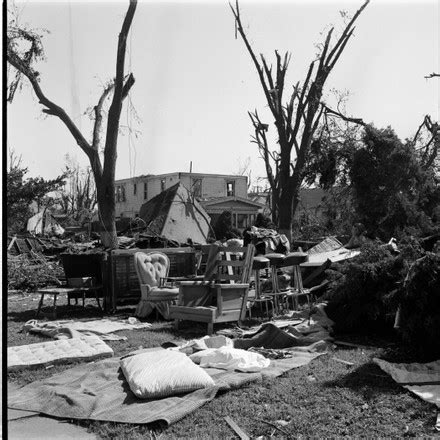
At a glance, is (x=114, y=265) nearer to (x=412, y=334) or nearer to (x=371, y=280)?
(x=371, y=280)

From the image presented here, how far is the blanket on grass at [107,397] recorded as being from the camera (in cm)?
406

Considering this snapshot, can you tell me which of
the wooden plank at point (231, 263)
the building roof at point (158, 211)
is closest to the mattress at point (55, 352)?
the wooden plank at point (231, 263)

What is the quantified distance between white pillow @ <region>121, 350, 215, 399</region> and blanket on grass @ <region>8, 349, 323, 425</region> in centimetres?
6

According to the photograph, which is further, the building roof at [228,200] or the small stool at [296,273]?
the building roof at [228,200]

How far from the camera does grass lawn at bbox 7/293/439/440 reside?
374 centimetres

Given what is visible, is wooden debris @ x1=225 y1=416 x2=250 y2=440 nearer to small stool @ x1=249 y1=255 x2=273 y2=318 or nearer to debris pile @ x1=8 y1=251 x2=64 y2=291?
small stool @ x1=249 y1=255 x2=273 y2=318

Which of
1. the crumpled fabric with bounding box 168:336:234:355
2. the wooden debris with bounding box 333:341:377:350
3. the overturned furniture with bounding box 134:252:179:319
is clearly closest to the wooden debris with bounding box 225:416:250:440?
the crumpled fabric with bounding box 168:336:234:355

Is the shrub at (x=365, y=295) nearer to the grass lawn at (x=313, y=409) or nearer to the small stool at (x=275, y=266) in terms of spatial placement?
the grass lawn at (x=313, y=409)

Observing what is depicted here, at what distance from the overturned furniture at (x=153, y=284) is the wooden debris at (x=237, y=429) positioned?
15.1 ft

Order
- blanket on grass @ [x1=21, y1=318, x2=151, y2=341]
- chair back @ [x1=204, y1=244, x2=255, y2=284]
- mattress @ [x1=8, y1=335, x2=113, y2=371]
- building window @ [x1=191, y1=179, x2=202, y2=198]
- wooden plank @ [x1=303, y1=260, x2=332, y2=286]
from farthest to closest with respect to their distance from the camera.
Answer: building window @ [x1=191, y1=179, x2=202, y2=198] → wooden plank @ [x1=303, y1=260, x2=332, y2=286] → chair back @ [x1=204, y1=244, x2=255, y2=284] → blanket on grass @ [x1=21, y1=318, x2=151, y2=341] → mattress @ [x1=8, y1=335, x2=113, y2=371]

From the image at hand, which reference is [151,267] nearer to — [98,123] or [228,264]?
[228,264]

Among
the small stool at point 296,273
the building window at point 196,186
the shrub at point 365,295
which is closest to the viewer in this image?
the shrub at point 365,295

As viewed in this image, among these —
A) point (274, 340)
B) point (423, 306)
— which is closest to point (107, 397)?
point (274, 340)

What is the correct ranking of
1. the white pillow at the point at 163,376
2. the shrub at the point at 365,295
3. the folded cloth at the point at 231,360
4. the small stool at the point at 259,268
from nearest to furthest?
the white pillow at the point at 163,376, the folded cloth at the point at 231,360, the shrub at the point at 365,295, the small stool at the point at 259,268
